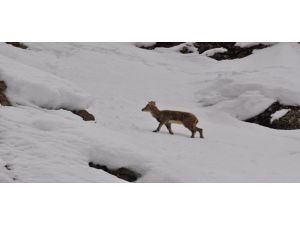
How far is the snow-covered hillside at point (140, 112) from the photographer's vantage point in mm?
11891

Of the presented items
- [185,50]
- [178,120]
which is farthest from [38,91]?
[185,50]

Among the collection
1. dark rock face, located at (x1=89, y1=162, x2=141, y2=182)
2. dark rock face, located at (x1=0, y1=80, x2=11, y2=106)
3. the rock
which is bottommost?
dark rock face, located at (x1=89, y1=162, x2=141, y2=182)

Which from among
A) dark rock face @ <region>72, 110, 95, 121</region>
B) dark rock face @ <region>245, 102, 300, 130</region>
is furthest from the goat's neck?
dark rock face @ <region>245, 102, 300, 130</region>

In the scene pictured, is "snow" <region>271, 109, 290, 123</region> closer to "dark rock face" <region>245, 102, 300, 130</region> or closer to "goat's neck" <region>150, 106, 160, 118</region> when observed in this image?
"dark rock face" <region>245, 102, 300, 130</region>

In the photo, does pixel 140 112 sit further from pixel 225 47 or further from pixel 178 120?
pixel 225 47

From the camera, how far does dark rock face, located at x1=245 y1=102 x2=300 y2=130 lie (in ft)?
61.3

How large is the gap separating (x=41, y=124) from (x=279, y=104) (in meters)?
10.9

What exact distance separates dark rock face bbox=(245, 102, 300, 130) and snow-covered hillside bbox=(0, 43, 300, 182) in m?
0.35

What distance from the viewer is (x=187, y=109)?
2039 cm

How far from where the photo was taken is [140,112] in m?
18.6

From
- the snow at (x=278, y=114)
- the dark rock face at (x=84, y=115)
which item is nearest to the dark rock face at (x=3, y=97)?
the dark rock face at (x=84, y=115)

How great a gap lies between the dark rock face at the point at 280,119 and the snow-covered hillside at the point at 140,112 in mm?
346

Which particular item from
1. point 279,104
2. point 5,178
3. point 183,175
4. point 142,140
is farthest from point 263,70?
point 5,178

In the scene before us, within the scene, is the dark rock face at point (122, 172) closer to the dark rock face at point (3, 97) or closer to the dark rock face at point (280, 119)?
the dark rock face at point (3, 97)
